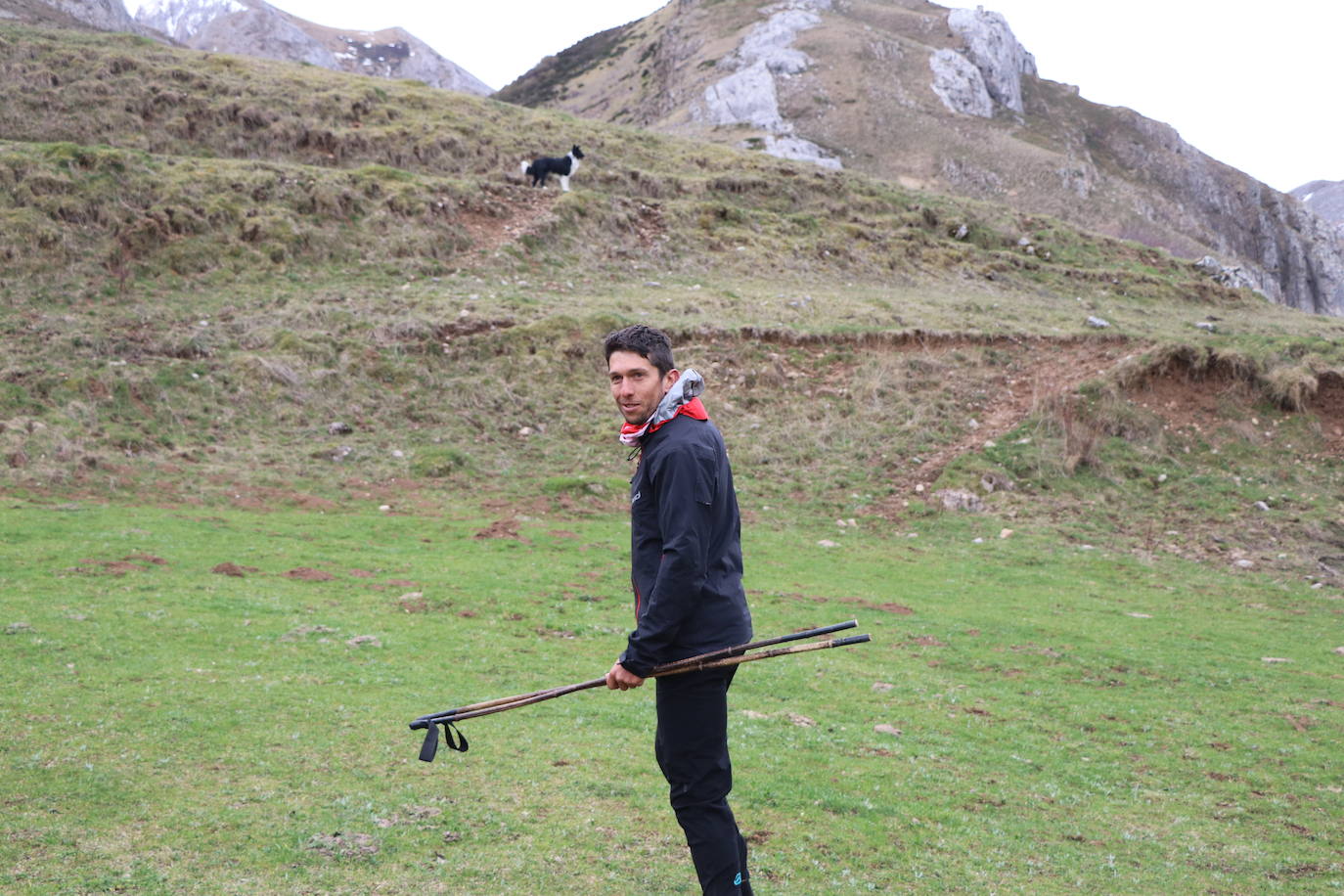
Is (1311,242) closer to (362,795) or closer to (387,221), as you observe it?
(387,221)

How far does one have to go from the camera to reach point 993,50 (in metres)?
103

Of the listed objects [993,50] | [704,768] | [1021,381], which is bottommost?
[704,768]

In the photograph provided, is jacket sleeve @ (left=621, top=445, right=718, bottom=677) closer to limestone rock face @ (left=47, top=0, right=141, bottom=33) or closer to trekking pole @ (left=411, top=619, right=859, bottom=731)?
trekking pole @ (left=411, top=619, right=859, bottom=731)

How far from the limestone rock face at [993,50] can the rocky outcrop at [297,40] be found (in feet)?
245

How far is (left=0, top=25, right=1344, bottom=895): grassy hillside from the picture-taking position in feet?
19.7

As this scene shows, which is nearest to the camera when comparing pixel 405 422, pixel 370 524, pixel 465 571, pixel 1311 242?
pixel 465 571

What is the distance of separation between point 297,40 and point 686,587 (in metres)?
160

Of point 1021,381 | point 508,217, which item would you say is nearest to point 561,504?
point 1021,381

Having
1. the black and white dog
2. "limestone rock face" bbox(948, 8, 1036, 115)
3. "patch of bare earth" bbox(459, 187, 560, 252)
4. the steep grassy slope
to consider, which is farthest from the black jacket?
"limestone rock face" bbox(948, 8, 1036, 115)

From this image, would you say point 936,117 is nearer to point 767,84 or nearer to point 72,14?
point 767,84

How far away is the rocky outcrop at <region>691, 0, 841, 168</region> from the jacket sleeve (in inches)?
2859

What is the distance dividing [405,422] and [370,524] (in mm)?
5581

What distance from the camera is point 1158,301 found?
37.1 meters

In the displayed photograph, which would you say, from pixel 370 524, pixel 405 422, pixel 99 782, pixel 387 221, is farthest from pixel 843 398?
pixel 99 782
